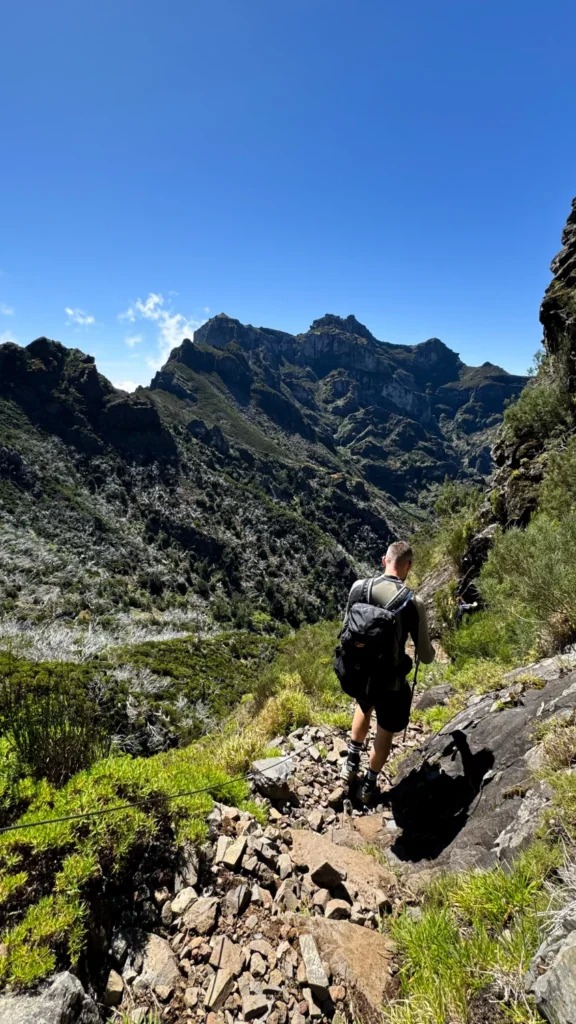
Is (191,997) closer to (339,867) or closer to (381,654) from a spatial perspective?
(339,867)

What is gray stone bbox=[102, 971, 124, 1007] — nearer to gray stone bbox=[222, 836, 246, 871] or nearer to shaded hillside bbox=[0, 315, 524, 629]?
gray stone bbox=[222, 836, 246, 871]

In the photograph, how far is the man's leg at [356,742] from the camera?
13.5ft

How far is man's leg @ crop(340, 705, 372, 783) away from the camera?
412cm

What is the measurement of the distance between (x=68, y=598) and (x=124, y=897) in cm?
5428

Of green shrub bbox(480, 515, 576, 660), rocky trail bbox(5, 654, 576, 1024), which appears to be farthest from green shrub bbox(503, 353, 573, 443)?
rocky trail bbox(5, 654, 576, 1024)

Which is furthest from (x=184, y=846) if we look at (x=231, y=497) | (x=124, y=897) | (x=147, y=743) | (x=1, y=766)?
(x=231, y=497)

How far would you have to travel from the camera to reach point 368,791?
4105mm

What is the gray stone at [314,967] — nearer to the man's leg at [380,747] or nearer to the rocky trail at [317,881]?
the rocky trail at [317,881]

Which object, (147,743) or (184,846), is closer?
(184,846)

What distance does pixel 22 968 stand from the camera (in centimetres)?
182

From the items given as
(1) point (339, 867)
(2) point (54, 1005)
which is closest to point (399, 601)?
(1) point (339, 867)

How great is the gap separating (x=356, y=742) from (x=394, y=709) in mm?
596

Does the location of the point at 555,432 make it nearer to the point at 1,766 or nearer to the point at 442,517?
the point at 442,517

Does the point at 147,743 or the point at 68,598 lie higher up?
the point at 147,743
